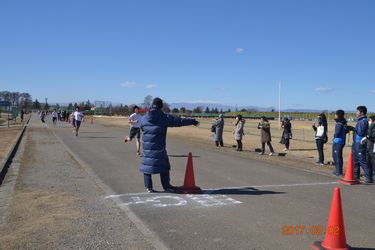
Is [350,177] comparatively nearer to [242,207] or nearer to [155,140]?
[242,207]

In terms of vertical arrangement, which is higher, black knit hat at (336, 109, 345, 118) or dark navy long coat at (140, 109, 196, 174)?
black knit hat at (336, 109, 345, 118)

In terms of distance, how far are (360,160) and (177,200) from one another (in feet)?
16.9

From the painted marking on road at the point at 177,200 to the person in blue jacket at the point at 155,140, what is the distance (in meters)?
0.49

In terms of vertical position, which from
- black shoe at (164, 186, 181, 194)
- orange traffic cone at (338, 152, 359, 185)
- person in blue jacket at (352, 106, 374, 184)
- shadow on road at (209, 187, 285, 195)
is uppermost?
person in blue jacket at (352, 106, 374, 184)

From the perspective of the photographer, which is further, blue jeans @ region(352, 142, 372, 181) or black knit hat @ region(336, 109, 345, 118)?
black knit hat @ region(336, 109, 345, 118)

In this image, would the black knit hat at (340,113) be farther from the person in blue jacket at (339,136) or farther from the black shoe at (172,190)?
the black shoe at (172,190)

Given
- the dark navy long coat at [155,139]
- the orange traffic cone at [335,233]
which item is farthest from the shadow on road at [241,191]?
the orange traffic cone at [335,233]

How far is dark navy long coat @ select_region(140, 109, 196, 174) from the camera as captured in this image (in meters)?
8.33

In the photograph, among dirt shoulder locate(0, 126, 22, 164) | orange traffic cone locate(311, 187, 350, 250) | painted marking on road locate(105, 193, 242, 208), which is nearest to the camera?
orange traffic cone locate(311, 187, 350, 250)

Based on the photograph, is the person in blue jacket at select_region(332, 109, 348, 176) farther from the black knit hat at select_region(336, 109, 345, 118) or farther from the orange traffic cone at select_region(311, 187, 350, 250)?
the orange traffic cone at select_region(311, 187, 350, 250)

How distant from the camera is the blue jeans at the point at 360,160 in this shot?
1038 centimetres

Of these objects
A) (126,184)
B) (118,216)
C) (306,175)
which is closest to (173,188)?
(126,184)

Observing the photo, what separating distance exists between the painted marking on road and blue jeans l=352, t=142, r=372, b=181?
410 centimetres

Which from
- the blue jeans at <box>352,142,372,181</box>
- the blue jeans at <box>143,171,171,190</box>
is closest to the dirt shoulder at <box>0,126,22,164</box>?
the blue jeans at <box>143,171,171,190</box>
